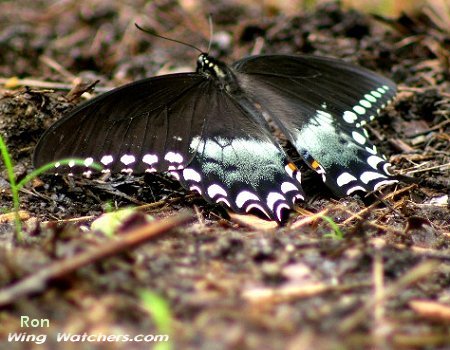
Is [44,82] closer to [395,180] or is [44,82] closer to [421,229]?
[395,180]

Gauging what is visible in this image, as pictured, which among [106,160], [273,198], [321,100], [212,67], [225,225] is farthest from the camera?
[321,100]

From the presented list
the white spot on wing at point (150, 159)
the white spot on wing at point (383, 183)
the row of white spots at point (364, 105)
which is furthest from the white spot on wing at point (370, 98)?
the white spot on wing at point (150, 159)

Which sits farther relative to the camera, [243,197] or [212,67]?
[212,67]

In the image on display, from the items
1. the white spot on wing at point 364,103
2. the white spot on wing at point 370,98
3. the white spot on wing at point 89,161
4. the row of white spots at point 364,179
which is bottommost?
the row of white spots at point 364,179

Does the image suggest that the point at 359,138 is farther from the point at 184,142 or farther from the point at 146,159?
the point at 146,159

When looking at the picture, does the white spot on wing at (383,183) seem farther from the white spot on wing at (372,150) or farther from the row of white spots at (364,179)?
the white spot on wing at (372,150)

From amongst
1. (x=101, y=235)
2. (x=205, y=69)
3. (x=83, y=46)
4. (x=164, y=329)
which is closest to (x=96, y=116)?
(x=205, y=69)

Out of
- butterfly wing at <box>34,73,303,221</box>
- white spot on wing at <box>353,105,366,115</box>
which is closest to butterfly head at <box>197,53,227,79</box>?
butterfly wing at <box>34,73,303,221</box>

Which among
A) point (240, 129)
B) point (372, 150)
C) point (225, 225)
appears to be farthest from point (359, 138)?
point (225, 225)
